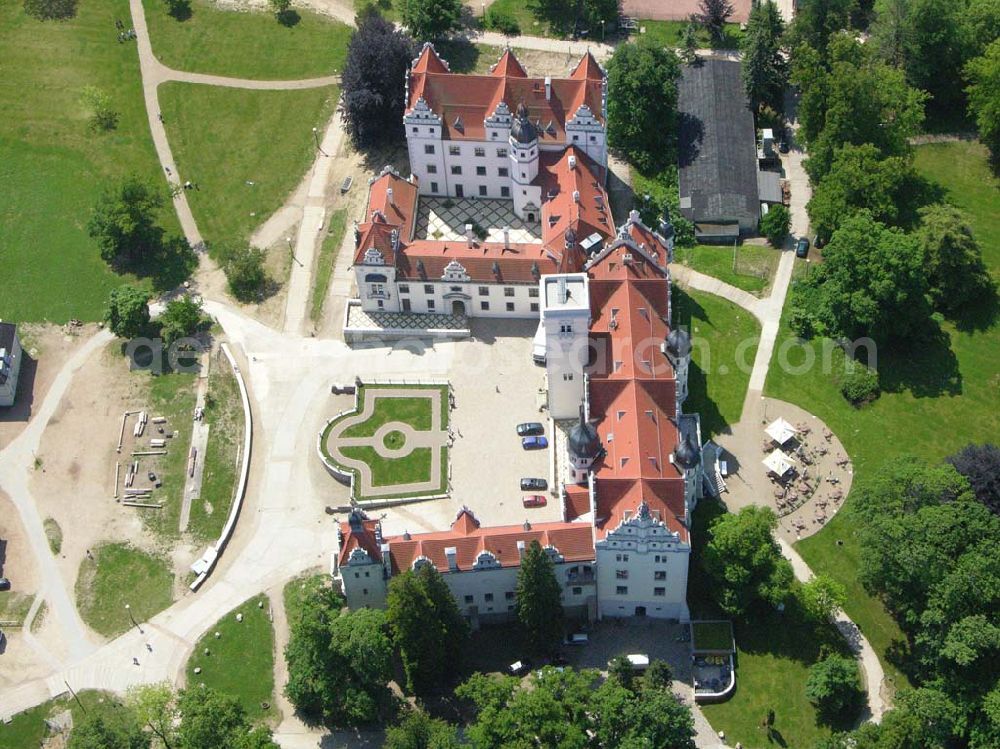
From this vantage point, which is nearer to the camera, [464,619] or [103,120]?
[464,619]

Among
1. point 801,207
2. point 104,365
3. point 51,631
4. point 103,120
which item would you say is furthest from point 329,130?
point 51,631

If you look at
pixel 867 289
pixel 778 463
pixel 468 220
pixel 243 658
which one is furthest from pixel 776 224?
pixel 243 658

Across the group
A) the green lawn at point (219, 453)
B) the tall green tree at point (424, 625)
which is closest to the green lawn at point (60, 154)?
the green lawn at point (219, 453)

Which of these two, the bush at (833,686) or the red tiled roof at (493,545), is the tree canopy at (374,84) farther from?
the bush at (833,686)

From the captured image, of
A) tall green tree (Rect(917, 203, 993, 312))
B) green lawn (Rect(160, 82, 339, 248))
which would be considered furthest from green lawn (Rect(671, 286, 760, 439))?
green lawn (Rect(160, 82, 339, 248))

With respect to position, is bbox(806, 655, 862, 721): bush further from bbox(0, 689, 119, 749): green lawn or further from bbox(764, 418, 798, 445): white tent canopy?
bbox(0, 689, 119, 749): green lawn

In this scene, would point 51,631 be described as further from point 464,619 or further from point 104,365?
point 464,619

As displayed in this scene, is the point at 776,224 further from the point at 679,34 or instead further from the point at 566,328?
the point at 679,34
